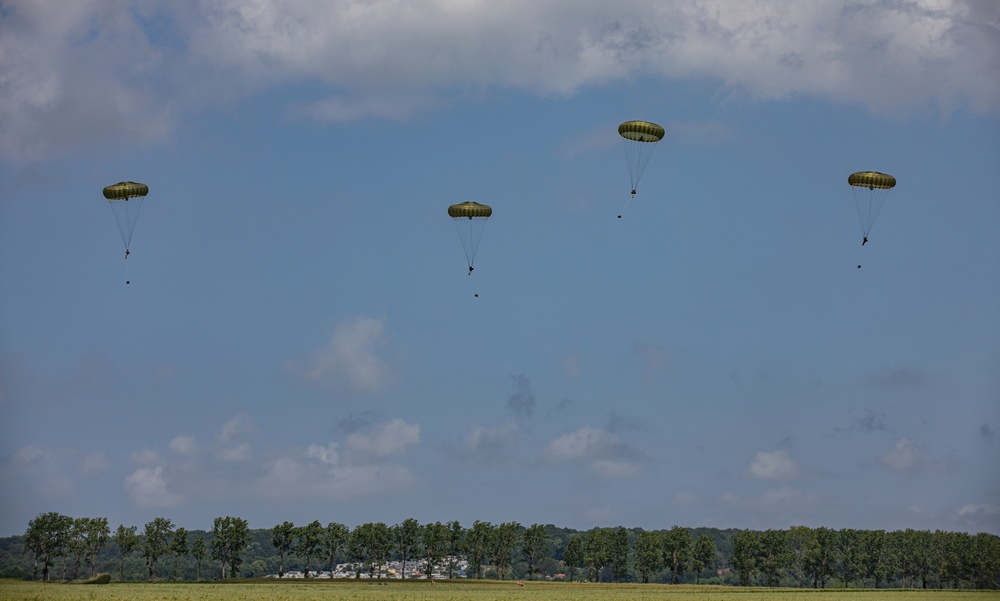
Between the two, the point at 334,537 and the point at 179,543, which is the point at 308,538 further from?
the point at 179,543

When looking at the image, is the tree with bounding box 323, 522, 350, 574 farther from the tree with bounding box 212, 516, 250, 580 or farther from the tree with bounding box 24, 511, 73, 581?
the tree with bounding box 24, 511, 73, 581

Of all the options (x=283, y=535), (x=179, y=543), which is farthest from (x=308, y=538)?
(x=179, y=543)

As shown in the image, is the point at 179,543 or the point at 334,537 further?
the point at 334,537

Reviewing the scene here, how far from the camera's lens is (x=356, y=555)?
199375 millimetres

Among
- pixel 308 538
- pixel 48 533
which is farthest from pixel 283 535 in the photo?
pixel 48 533

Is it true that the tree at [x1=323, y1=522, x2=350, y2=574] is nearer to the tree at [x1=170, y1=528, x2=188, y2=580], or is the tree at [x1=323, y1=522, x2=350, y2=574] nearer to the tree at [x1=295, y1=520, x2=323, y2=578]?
the tree at [x1=295, y1=520, x2=323, y2=578]

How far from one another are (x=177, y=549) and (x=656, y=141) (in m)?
124

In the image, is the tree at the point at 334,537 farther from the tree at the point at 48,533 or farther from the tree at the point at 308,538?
the tree at the point at 48,533

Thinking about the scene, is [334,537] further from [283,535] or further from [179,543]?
[179,543]

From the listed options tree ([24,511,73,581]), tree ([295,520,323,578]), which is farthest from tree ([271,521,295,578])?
tree ([24,511,73,581])

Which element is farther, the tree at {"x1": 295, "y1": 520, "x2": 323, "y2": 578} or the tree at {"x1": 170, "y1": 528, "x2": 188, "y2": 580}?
the tree at {"x1": 295, "y1": 520, "x2": 323, "y2": 578}

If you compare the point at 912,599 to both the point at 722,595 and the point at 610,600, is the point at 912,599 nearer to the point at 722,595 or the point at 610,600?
the point at 722,595

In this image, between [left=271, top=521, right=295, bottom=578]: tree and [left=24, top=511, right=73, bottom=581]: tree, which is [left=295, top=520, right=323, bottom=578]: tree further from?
[left=24, top=511, right=73, bottom=581]: tree

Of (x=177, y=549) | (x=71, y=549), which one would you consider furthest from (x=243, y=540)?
(x=71, y=549)
